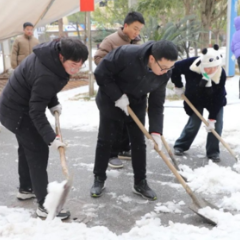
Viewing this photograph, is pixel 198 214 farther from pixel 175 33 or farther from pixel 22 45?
pixel 175 33

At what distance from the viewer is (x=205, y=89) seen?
3959 mm

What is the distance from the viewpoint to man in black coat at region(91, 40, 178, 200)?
273cm

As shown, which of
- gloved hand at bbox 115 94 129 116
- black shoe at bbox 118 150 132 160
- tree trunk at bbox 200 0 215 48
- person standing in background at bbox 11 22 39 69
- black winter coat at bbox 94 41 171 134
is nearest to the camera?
black winter coat at bbox 94 41 171 134

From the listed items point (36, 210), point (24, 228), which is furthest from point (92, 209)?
point (24, 228)

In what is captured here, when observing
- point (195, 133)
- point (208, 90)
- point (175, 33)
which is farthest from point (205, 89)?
point (175, 33)

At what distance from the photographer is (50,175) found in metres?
3.84

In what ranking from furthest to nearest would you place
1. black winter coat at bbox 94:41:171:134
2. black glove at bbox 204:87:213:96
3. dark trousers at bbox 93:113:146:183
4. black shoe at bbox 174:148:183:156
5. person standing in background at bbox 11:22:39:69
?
person standing in background at bbox 11:22:39:69, black shoe at bbox 174:148:183:156, black glove at bbox 204:87:213:96, dark trousers at bbox 93:113:146:183, black winter coat at bbox 94:41:171:134

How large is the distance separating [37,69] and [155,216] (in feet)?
5.07

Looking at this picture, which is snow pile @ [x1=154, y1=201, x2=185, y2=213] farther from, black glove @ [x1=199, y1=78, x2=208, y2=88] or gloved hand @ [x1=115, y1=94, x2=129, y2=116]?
black glove @ [x1=199, y1=78, x2=208, y2=88]

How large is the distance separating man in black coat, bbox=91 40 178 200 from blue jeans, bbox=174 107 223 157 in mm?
1257

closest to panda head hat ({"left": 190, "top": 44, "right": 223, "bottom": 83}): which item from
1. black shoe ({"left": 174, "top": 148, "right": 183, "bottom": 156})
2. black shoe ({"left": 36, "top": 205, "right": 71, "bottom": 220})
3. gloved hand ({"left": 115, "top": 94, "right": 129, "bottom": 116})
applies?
black shoe ({"left": 174, "top": 148, "right": 183, "bottom": 156})

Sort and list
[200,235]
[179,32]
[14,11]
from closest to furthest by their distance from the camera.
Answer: [200,235] < [14,11] < [179,32]

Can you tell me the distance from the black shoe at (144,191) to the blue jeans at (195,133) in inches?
49.7

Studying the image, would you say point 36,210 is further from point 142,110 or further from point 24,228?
point 142,110
